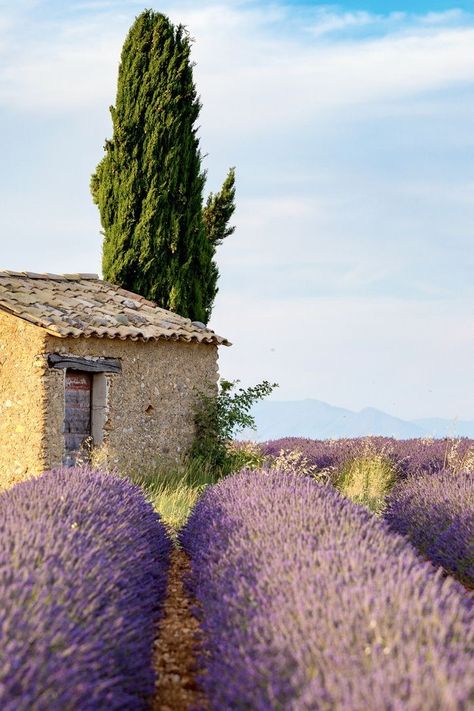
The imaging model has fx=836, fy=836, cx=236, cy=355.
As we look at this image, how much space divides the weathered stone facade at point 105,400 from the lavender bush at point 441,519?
418 centimetres

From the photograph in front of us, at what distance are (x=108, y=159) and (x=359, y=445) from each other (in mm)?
7137

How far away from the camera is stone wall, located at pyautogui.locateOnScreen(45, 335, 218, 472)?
10.4 meters

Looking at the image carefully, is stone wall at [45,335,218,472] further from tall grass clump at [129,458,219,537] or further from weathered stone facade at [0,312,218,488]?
tall grass clump at [129,458,219,537]

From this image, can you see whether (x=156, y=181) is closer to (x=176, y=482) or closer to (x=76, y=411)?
(x=76, y=411)

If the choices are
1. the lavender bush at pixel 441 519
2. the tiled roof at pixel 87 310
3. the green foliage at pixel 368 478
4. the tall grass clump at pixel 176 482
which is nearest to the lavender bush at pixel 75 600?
the lavender bush at pixel 441 519

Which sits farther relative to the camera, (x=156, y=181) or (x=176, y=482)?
(x=156, y=181)

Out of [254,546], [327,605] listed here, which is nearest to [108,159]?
[254,546]

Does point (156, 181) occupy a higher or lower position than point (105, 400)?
higher

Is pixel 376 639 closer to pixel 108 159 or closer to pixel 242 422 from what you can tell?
pixel 242 422

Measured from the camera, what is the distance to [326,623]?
318 centimetres

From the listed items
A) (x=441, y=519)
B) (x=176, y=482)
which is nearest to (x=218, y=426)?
(x=176, y=482)

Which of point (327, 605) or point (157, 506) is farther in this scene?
point (157, 506)

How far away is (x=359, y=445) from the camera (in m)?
14.1

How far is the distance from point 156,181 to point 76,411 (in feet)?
19.7
